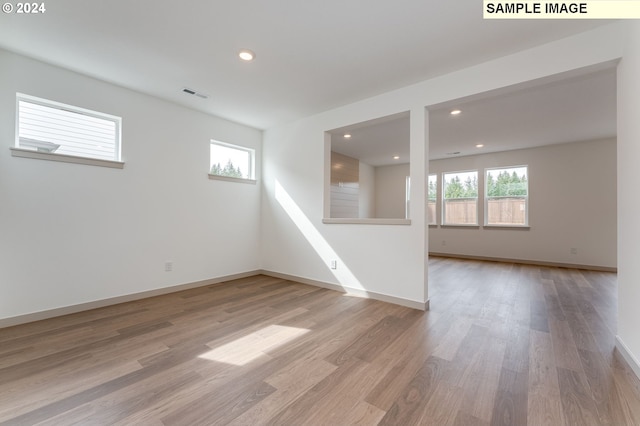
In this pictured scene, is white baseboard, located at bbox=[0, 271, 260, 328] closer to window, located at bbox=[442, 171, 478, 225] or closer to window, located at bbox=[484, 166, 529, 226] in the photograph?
window, located at bbox=[442, 171, 478, 225]

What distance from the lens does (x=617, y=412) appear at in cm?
138

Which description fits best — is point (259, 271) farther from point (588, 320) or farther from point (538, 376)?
point (588, 320)

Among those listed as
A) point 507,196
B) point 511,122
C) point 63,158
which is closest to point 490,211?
point 507,196

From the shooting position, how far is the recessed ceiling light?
2.46 metres

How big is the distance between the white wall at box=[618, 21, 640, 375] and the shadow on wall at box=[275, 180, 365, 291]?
7.57 ft

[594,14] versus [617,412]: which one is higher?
[594,14]

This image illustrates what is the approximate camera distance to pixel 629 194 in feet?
6.13

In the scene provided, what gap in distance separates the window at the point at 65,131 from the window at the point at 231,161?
4.15ft

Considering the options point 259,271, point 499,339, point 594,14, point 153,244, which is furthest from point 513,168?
point 153,244

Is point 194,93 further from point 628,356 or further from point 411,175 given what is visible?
point 628,356

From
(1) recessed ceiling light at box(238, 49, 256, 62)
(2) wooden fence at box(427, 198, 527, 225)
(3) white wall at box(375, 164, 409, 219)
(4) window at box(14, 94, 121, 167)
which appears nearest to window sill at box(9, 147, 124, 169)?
(4) window at box(14, 94, 121, 167)

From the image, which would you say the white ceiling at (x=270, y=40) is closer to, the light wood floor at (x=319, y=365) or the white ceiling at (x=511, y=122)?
the white ceiling at (x=511, y=122)

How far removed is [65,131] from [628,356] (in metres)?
5.46

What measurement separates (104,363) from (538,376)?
9.73 ft
